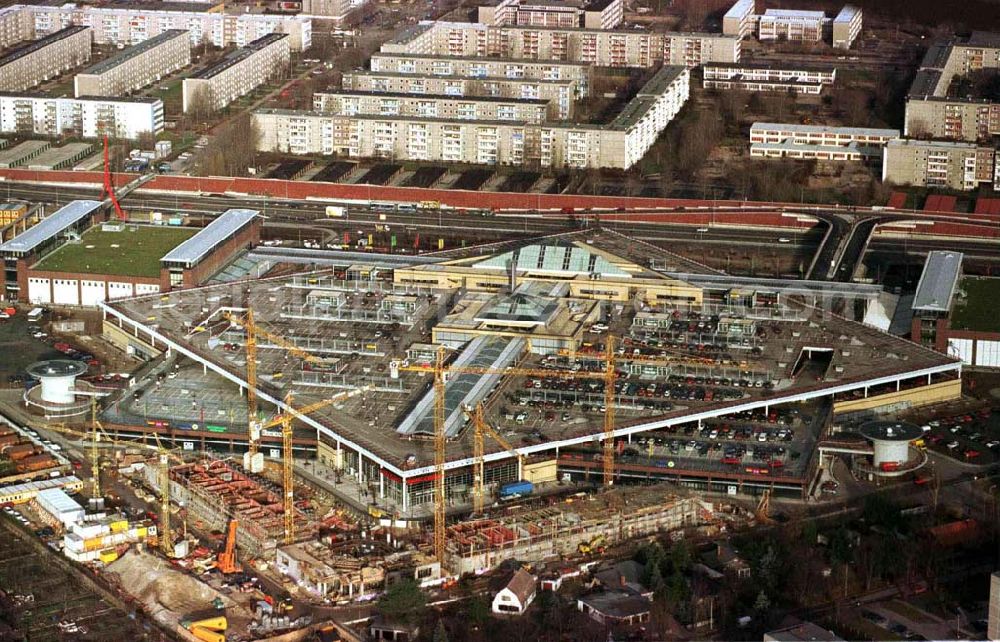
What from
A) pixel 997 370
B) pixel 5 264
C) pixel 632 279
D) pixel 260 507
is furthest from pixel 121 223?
pixel 997 370

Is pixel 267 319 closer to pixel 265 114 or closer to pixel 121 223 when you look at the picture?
pixel 121 223

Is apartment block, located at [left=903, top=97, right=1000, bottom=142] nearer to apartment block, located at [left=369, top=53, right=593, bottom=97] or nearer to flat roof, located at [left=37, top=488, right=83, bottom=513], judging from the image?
apartment block, located at [left=369, top=53, right=593, bottom=97]

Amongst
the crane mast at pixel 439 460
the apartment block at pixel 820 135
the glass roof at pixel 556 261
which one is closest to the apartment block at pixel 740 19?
the apartment block at pixel 820 135

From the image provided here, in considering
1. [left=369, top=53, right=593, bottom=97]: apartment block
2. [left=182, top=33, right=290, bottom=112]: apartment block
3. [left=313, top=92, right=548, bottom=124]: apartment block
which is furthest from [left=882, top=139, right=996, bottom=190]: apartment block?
[left=182, top=33, right=290, bottom=112]: apartment block

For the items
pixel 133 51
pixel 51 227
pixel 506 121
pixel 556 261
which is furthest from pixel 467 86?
pixel 556 261

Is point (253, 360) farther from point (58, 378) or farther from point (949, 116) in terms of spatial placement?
point (949, 116)

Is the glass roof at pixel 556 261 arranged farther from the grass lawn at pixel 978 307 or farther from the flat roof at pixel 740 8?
the flat roof at pixel 740 8
